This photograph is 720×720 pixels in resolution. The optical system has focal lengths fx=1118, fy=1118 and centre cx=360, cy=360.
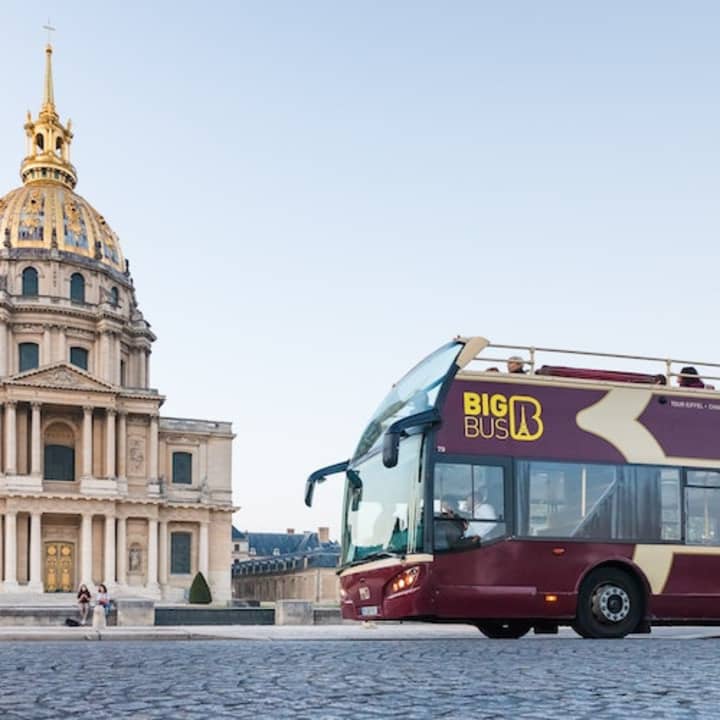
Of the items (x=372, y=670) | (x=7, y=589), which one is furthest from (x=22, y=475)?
(x=372, y=670)

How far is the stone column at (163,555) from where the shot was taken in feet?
221

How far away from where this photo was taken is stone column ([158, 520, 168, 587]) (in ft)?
221

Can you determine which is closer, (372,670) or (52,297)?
(372,670)

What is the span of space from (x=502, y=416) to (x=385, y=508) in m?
1.87

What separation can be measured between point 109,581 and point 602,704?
6087 cm

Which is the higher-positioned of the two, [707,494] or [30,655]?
[707,494]

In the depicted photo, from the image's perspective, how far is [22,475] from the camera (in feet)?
207

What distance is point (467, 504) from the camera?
1348 centimetres

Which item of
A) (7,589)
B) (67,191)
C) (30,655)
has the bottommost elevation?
(7,589)

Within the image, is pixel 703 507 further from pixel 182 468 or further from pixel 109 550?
pixel 182 468

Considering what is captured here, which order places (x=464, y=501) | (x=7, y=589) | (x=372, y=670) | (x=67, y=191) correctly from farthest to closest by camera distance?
(x=67, y=191)
(x=7, y=589)
(x=464, y=501)
(x=372, y=670)

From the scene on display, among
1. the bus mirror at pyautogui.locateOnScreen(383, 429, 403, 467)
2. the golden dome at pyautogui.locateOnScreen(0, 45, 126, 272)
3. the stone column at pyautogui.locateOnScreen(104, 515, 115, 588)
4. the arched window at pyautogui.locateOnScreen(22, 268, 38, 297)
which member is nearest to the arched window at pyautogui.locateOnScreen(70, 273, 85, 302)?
the golden dome at pyautogui.locateOnScreen(0, 45, 126, 272)

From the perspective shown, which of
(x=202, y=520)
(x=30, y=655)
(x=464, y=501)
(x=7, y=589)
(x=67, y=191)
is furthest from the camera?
(x=67, y=191)

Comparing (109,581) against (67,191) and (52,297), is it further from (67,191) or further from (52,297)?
(67,191)
